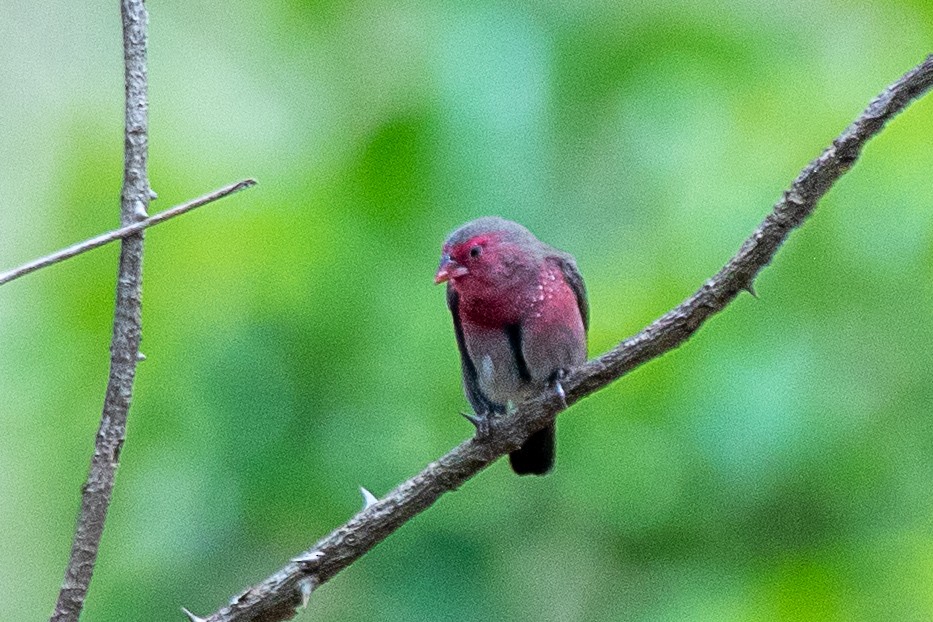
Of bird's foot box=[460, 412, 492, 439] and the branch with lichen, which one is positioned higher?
the branch with lichen

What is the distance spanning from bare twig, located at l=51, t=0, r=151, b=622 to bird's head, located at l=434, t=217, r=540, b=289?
50.2 inches

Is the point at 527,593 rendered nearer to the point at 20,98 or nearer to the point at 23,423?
the point at 23,423

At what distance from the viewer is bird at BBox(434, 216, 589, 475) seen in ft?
10.5

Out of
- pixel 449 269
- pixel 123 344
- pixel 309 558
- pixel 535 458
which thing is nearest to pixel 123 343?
pixel 123 344

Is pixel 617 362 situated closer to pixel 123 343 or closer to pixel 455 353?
pixel 123 343

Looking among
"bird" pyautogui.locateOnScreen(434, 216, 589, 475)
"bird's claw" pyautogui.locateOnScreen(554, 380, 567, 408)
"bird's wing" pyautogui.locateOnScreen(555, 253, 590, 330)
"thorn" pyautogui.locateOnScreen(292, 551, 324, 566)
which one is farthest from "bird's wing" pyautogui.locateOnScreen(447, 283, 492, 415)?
"thorn" pyautogui.locateOnScreen(292, 551, 324, 566)

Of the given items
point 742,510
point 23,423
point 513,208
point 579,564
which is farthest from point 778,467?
point 23,423

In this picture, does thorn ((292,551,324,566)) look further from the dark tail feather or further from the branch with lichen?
the dark tail feather

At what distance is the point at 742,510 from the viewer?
10.4 feet

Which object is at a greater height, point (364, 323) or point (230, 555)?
point (364, 323)

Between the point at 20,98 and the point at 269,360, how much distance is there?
1.49 m

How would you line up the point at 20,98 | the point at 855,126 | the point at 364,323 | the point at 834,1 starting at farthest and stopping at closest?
the point at 20,98
the point at 834,1
the point at 364,323
the point at 855,126

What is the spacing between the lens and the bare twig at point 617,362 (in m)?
1.98

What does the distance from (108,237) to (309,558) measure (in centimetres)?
72
